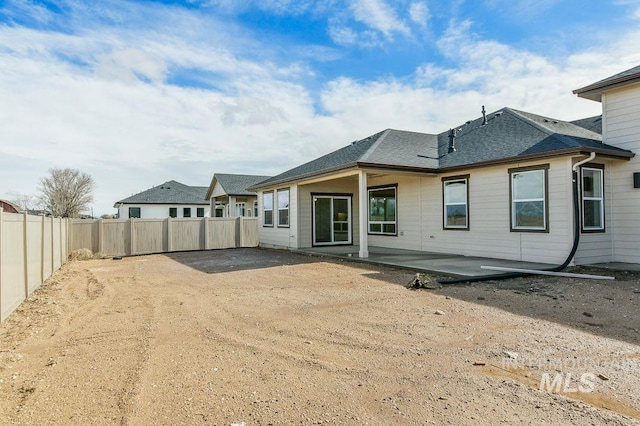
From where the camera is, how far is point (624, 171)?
9.59 meters

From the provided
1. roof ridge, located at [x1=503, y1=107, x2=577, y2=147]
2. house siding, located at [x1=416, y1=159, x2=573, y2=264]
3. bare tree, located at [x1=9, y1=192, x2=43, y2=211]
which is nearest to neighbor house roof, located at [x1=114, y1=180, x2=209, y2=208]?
bare tree, located at [x1=9, y1=192, x2=43, y2=211]

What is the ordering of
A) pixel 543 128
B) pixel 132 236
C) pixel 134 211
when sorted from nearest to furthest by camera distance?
1. pixel 543 128
2. pixel 132 236
3. pixel 134 211

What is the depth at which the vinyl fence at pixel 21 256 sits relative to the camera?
5012mm

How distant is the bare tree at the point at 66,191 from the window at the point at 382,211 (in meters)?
32.8

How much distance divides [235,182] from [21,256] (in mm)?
22793

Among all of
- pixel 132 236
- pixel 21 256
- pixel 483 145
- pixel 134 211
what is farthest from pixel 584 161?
pixel 134 211

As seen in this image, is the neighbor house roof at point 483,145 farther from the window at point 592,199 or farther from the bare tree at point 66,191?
the bare tree at point 66,191

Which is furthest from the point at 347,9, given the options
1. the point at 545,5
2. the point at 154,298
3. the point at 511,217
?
the point at 154,298

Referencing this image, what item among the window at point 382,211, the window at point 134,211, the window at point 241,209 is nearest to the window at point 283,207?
the window at point 382,211

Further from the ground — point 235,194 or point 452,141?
point 452,141

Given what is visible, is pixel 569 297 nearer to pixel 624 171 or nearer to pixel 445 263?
pixel 445 263

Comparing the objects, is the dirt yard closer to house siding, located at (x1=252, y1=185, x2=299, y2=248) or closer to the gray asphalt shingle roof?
house siding, located at (x1=252, y1=185, x2=299, y2=248)

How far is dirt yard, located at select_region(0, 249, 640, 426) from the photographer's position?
8.78ft

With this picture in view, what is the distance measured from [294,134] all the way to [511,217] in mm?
15456
